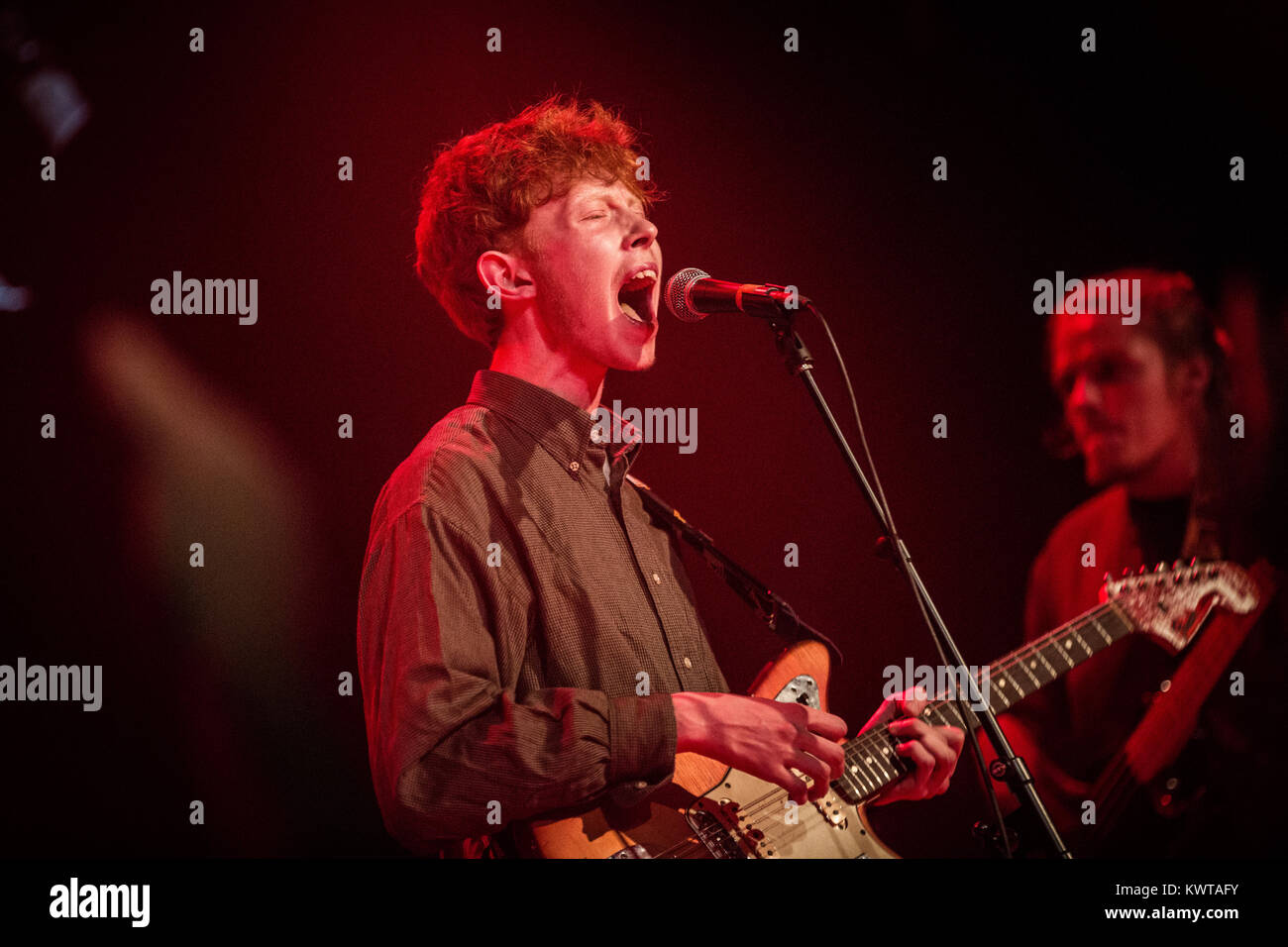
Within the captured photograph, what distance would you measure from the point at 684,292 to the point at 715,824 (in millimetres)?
1086

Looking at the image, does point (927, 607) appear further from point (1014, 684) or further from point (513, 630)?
point (513, 630)

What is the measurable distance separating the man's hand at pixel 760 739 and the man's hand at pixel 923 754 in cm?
24

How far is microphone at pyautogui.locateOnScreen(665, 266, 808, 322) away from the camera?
198cm

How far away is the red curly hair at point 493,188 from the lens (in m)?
2.39

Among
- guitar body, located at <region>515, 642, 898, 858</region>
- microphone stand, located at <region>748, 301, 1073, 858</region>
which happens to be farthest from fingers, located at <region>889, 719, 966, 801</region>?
microphone stand, located at <region>748, 301, 1073, 858</region>

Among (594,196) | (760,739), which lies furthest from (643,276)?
(760,739)

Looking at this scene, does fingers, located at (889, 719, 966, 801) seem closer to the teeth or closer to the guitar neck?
the guitar neck

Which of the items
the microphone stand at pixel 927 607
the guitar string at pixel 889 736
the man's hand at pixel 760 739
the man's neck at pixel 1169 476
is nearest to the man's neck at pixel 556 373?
the microphone stand at pixel 927 607

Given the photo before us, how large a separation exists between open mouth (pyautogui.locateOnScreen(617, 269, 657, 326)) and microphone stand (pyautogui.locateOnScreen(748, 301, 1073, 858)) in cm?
45

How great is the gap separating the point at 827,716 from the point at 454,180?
149 cm

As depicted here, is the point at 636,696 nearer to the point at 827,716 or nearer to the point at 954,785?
the point at 827,716

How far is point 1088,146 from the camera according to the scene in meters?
3.01

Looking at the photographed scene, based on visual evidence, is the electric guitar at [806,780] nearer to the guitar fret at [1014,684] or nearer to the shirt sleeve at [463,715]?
the guitar fret at [1014,684]
